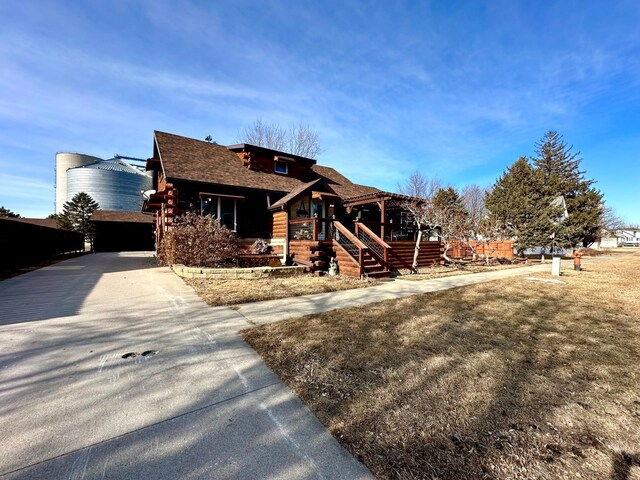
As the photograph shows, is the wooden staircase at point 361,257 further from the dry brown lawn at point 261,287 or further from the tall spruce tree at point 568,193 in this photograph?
the tall spruce tree at point 568,193

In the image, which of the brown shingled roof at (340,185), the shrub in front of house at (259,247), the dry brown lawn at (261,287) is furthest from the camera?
the brown shingled roof at (340,185)

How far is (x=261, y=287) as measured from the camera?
307 inches

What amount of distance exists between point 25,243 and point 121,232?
17.6 m

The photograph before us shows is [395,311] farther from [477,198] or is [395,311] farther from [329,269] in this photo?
[477,198]

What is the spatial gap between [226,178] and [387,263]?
868 cm

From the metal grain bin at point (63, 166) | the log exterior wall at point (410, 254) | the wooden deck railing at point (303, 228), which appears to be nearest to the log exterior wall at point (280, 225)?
the wooden deck railing at point (303, 228)

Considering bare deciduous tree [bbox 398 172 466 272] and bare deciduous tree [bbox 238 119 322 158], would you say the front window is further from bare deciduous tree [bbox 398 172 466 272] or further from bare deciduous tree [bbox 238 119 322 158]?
bare deciduous tree [bbox 238 119 322 158]

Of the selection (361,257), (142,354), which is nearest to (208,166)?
(361,257)

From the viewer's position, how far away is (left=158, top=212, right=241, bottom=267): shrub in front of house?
10.1 m

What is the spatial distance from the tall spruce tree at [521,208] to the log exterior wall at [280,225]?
48.5 ft

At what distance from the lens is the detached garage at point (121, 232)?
28.3 meters

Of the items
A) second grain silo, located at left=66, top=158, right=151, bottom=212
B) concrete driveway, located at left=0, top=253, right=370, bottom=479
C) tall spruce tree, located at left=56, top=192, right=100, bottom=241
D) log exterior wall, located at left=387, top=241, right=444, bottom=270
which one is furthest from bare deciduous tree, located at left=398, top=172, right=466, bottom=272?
second grain silo, located at left=66, top=158, right=151, bottom=212

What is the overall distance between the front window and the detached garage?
20335mm

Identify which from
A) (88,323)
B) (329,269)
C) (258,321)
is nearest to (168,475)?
(258,321)
